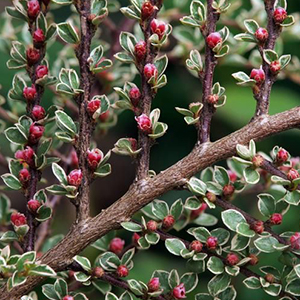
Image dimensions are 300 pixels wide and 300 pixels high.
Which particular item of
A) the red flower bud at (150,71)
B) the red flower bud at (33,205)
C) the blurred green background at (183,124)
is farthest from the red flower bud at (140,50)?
the blurred green background at (183,124)

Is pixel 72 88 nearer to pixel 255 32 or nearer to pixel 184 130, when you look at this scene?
pixel 255 32

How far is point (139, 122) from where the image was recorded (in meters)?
0.84

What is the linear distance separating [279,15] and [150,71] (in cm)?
19

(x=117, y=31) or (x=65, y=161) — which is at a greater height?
(x=117, y=31)

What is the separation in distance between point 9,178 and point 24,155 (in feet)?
0.13

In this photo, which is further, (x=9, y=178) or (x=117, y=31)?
(x=117, y=31)

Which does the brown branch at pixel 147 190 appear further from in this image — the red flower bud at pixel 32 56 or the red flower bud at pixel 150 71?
the red flower bud at pixel 32 56

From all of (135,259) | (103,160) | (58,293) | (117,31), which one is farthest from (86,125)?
(135,259)

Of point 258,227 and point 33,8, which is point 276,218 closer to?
point 258,227

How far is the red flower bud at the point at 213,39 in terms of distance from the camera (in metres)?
0.86

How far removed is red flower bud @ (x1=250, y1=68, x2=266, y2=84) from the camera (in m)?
0.85

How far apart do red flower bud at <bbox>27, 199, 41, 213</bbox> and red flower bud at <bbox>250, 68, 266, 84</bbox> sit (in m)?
0.35

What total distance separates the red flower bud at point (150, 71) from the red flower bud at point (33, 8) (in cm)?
18

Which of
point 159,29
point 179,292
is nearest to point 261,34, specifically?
point 159,29
